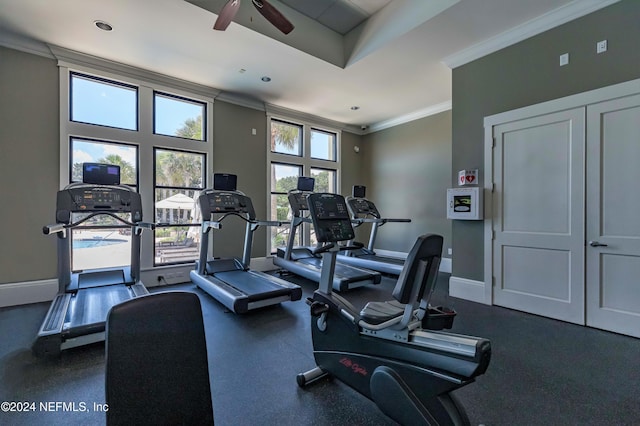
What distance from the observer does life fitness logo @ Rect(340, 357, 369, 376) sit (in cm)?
193

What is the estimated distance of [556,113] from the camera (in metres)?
3.54

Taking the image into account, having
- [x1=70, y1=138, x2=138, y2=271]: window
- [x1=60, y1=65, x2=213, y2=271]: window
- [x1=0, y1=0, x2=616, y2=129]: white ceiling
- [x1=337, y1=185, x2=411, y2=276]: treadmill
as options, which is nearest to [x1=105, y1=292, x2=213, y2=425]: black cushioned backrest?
[x1=60, y1=65, x2=213, y2=271]: window

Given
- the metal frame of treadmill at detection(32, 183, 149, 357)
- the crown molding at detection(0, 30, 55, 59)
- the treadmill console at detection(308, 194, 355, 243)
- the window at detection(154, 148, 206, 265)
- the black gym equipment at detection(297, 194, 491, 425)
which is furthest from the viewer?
the window at detection(154, 148, 206, 265)

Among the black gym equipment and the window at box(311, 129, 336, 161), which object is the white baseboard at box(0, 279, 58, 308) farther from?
the window at box(311, 129, 336, 161)

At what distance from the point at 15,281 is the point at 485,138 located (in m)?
6.72

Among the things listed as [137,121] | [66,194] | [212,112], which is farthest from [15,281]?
[212,112]

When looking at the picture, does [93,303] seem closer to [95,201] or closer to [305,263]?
[95,201]

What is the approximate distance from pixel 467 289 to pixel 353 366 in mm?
3016

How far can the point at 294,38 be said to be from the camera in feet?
13.5

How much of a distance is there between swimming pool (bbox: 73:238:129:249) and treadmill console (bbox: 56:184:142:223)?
1.21 meters

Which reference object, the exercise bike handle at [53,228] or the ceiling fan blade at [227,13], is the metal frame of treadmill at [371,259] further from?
the exercise bike handle at [53,228]

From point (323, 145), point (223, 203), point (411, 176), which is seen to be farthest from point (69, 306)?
point (411, 176)

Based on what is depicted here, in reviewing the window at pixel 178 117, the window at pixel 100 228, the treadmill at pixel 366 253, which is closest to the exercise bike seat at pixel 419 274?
the treadmill at pixel 366 253

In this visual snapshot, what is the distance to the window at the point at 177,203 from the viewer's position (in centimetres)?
511
